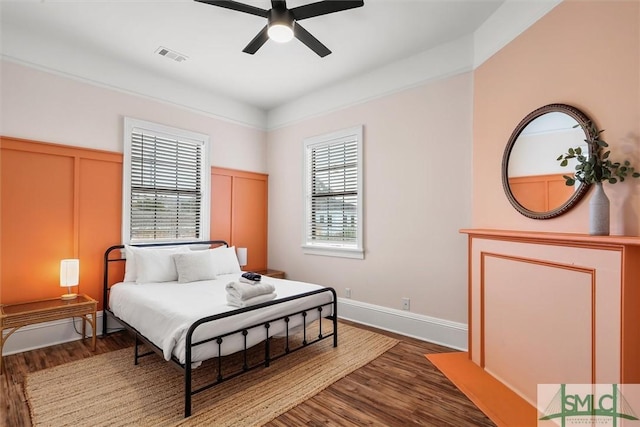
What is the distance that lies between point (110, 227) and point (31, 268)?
81cm

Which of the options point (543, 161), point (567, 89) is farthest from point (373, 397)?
point (567, 89)

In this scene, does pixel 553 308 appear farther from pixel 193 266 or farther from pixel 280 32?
pixel 193 266

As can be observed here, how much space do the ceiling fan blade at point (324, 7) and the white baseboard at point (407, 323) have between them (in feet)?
10.4

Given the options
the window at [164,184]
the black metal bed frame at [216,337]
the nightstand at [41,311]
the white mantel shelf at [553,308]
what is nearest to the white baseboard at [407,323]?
the white mantel shelf at [553,308]

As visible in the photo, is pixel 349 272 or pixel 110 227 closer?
pixel 110 227

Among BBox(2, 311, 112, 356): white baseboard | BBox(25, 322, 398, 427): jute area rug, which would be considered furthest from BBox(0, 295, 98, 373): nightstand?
BBox(25, 322, 398, 427): jute area rug

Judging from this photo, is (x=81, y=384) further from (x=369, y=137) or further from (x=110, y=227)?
(x=369, y=137)

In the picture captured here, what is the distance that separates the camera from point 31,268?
3.20 m

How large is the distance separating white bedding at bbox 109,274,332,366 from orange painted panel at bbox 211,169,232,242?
1362mm

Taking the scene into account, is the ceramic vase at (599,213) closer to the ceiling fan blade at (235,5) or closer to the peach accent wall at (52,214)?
the ceiling fan blade at (235,5)

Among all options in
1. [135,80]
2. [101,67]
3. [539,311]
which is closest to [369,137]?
[539,311]

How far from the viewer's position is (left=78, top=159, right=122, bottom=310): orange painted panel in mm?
3533

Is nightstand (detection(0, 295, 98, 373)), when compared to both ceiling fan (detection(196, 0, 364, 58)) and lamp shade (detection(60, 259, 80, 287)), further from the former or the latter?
ceiling fan (detection(196, 0, 364, 58))

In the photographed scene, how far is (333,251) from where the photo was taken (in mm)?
4488
